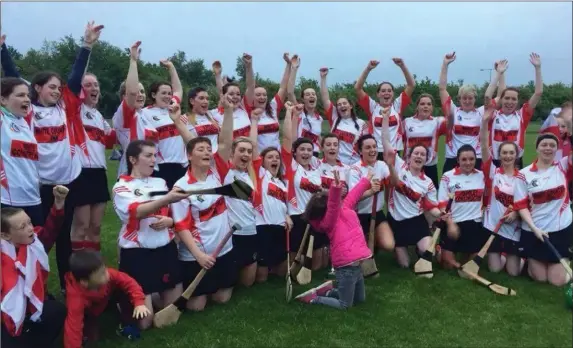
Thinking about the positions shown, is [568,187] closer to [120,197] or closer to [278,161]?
[278,161]

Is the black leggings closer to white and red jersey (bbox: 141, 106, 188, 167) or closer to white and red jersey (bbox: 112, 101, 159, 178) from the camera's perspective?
white and red jersey (bbox: 112, 101, 159, 178)

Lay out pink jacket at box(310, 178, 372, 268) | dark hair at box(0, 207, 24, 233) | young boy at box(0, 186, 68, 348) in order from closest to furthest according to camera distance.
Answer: young boy at box(0, 186, 68, 348), dark hair at box(0, 207, 24, 233), pink jacket at box(310, 178, 372, 268)

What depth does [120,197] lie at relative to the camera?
4594 mm

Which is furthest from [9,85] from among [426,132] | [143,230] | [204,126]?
[426,132]

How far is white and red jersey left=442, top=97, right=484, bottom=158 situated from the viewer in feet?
24.6

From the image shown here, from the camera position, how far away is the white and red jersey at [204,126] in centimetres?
638

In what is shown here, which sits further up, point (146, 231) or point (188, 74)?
point (188, 74)

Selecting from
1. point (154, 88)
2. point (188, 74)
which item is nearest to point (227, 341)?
point (154, 88)

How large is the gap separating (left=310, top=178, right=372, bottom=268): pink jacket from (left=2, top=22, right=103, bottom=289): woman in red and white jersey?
2.54 metres

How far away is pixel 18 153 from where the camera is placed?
447 cm

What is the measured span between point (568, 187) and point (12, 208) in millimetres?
5945

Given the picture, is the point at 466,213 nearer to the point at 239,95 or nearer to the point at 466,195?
the point at 466,195

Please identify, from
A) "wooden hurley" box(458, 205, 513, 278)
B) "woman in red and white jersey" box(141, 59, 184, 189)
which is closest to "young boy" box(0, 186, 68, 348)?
"woman in red and white jersey" box(141, 59, 184, 189)

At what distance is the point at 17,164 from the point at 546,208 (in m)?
5.57
